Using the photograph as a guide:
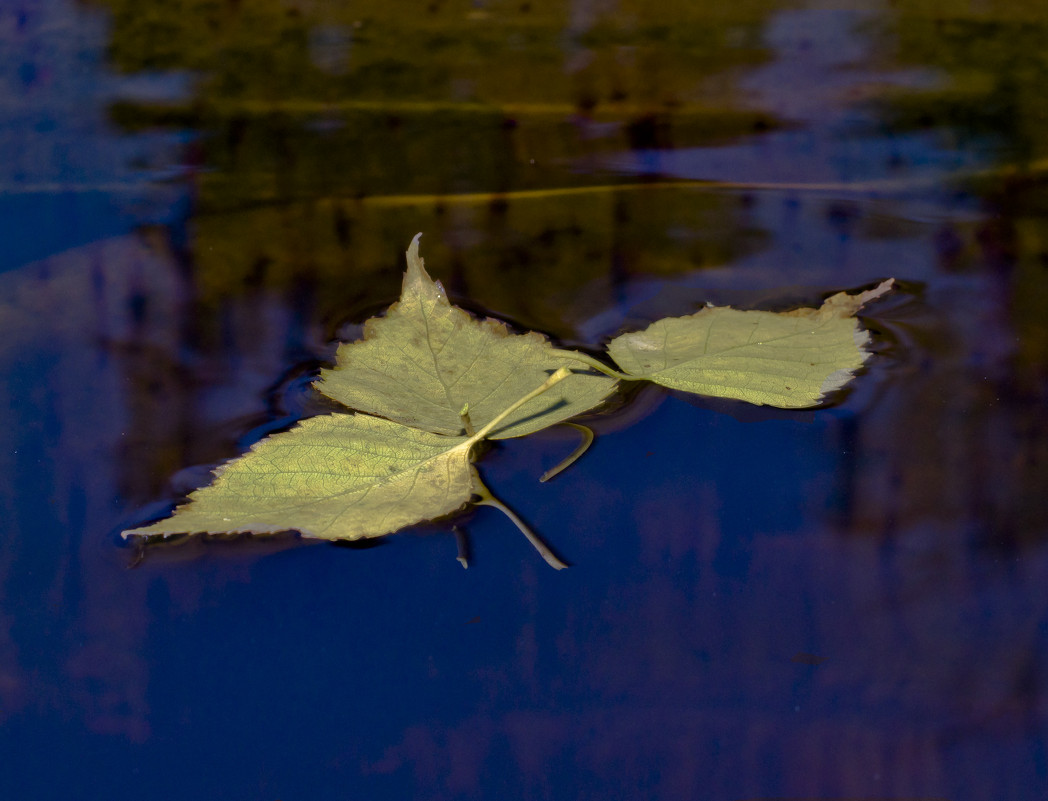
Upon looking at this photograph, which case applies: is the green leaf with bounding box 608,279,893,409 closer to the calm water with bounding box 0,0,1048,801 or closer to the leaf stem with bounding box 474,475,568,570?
the calm water with bounding box 0,0,1048,801

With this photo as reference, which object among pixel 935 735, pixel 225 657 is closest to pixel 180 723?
pixel 225 657

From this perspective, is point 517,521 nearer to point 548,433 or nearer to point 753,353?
point 548,433

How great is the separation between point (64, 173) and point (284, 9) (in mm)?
289

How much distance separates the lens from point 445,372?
592 millimetres

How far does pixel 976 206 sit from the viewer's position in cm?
74

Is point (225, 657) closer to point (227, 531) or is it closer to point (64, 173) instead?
point (227, 531)

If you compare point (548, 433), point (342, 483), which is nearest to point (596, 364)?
point (548, 433)

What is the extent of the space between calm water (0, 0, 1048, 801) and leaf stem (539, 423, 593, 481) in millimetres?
10

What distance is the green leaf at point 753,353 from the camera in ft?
1.92

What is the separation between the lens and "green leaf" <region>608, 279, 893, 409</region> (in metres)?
0.58

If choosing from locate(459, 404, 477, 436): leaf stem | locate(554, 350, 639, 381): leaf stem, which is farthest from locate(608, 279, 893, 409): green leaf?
Result: locate(459, 404, 477, 436): leaf stem

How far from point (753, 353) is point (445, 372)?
23 cm

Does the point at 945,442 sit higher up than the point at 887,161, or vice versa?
the point at 887,161

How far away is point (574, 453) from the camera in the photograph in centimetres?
58
